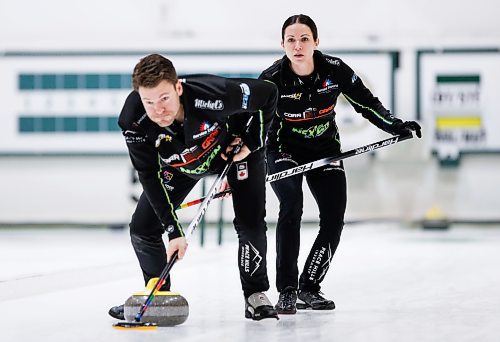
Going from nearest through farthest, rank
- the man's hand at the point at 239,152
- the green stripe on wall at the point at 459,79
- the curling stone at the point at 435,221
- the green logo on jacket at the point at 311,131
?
the man's hand at the point at 239,152 → the green logo on jacket at the point at 311,131 → the curling stone at the point at 435,221 → the green stripe on wall at the point at 459,79

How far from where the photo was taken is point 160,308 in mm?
2664

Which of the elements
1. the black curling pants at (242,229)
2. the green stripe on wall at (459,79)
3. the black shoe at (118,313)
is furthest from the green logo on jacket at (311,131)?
the green stripe on wall at (459,79)

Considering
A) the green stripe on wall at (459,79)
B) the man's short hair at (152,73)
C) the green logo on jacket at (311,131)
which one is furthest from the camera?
the green stripe on wall at (459,79)

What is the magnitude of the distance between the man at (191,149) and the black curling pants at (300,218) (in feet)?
0.86

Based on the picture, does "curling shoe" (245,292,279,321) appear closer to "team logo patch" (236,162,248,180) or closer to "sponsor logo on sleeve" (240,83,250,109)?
"team logo patch" (236,162,248,180)

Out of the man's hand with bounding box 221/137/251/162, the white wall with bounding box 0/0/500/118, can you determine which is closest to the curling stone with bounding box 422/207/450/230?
the white wall with bounding box 0/0/500/118

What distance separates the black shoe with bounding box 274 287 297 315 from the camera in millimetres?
3029

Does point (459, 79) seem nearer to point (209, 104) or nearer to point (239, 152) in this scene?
point (239, 152)

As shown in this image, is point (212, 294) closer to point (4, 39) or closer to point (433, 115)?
point (433, 115)

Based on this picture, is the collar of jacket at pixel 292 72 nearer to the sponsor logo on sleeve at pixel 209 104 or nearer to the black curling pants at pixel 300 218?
the black curling pants at pixel 300 218

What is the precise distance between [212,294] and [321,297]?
557 millimetres

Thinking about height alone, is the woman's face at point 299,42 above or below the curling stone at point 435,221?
above

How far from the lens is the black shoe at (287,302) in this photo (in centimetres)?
303
